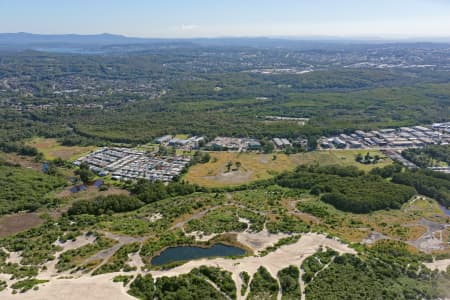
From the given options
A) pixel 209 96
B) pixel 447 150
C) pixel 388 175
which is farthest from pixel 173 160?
pixel 209 96

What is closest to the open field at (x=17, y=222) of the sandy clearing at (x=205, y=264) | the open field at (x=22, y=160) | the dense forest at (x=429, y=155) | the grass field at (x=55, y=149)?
the sandy clearing at (x=205, y=264)

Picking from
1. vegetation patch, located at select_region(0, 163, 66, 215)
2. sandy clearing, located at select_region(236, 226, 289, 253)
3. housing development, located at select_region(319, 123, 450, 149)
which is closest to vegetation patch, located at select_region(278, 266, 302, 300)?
sandy clearing, located at select_region(236, 226, 289, 253)

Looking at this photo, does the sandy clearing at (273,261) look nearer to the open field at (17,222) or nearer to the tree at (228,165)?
the open field at (17,222)

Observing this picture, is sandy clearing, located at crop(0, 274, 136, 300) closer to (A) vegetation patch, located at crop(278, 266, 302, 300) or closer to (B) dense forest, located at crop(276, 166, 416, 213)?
(A) vegetation patch, located at crop(278, 266, 302, 300)

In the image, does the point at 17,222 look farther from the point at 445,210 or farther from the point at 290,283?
the point at 445,210

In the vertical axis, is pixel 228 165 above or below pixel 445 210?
above

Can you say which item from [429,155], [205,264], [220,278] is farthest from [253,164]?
[220,278]

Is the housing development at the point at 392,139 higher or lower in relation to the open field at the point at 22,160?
higher
